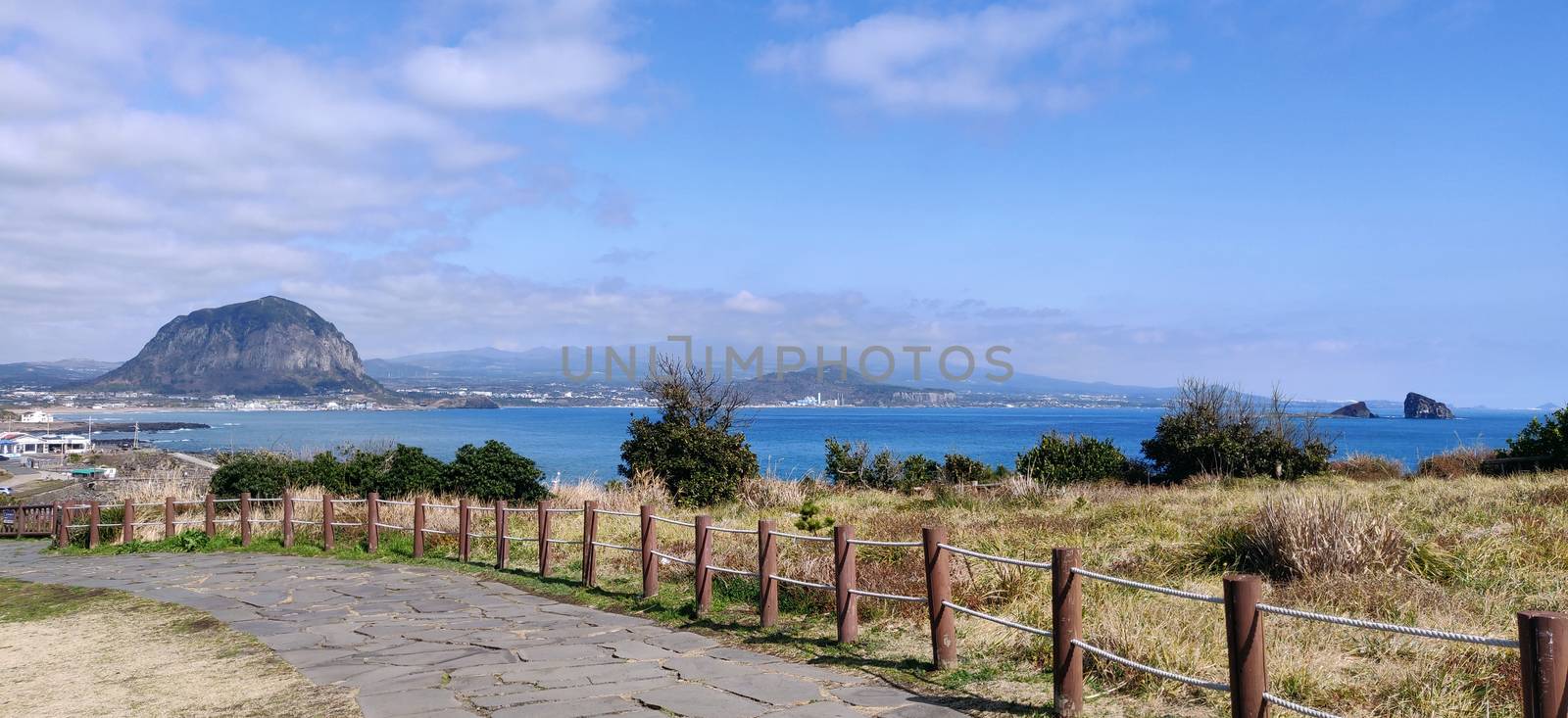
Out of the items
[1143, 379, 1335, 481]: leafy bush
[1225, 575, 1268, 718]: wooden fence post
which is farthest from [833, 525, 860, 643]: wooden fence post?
[1143, 379, 1335, 481]: leafy bush

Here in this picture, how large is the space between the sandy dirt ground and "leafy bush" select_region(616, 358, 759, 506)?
516 inches

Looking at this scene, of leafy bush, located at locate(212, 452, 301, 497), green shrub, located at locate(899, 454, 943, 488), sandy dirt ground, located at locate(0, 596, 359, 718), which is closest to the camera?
sandy dirt ground, located at locate(0, 596, 359, 718)

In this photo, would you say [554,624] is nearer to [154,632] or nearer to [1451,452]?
[154,632]

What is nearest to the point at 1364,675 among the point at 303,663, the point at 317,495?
the point at 303,663

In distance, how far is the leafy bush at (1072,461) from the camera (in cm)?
2528

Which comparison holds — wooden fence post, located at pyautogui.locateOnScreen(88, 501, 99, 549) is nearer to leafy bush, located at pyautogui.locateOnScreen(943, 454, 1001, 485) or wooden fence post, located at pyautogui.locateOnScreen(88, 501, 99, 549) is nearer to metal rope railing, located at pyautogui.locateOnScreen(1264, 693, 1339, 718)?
leafy bush, located at pyautogui.locateOnScreen(943, 454, 1001, 485)

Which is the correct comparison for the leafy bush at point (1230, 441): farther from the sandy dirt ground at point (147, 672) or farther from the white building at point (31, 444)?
the white building at point (31, 444)

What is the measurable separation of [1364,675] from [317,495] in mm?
19495

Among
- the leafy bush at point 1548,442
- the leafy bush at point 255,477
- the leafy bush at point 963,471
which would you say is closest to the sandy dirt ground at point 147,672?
the leafy bush at point 255,477

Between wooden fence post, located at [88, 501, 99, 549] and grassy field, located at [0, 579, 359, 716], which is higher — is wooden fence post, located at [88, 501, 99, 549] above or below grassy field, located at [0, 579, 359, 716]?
below

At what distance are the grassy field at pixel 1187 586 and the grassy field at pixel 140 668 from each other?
3.48 meters

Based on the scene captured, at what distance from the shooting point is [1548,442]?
74.1 ft

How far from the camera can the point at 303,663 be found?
25.9 feet

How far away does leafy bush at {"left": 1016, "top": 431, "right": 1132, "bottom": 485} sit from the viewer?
2528 cm
